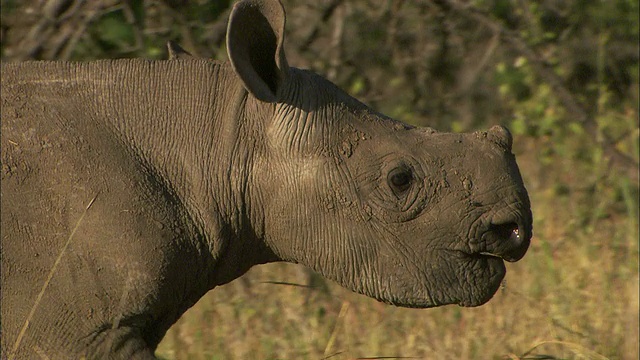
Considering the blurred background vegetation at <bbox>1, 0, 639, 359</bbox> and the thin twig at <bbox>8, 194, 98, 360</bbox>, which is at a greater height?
the thin twig at <bbox>8, 194, 98, 360</bbox>

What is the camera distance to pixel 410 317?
662 cm

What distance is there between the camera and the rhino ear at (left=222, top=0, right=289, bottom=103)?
158 inches

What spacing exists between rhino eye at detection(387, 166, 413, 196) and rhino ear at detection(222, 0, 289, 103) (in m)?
0.51

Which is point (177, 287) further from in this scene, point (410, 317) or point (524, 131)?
point (524, 131)

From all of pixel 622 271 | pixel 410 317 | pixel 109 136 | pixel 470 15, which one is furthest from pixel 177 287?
pixel 470 15

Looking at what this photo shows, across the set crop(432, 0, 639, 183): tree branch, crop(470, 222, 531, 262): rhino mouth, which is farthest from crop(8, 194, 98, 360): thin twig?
crop(432, 0, 639, 183): tree branch

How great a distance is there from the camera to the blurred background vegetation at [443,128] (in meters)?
5.94

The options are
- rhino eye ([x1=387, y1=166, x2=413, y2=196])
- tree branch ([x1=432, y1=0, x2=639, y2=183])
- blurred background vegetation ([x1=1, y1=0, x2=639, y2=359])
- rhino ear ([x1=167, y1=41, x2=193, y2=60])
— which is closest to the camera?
rhino eye ([x1=387, y1=166, x2=413, y2=196])

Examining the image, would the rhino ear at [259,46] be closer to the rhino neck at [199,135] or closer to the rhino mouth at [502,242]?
the rhino neck at [199,135]

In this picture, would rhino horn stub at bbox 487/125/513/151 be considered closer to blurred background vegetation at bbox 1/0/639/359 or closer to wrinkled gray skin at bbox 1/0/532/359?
wrinkled gray skin at bbox 1/0/532/359

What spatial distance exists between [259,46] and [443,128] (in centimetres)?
629

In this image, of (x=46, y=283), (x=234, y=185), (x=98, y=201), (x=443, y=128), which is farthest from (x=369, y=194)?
(x=443, y=128)

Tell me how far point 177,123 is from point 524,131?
450 cm

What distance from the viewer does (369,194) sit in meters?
4.10
